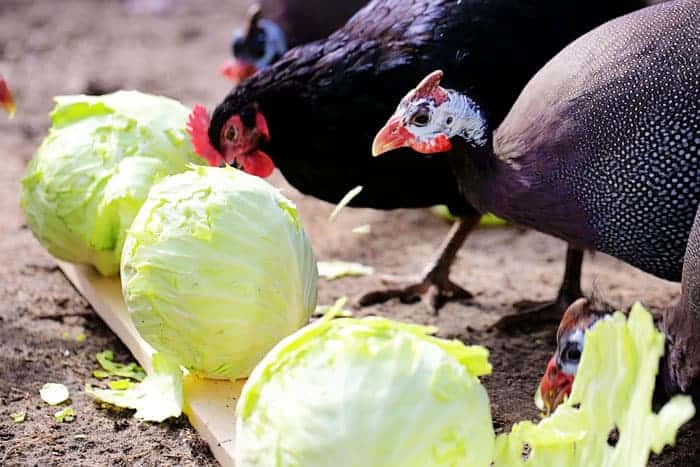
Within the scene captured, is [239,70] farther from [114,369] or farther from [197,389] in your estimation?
[197,389]

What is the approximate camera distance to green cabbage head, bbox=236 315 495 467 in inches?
71.1

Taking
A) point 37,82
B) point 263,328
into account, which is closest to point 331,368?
point 263,328

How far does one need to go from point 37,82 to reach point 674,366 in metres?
4.13

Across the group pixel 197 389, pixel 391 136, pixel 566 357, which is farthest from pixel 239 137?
pixel 566 357

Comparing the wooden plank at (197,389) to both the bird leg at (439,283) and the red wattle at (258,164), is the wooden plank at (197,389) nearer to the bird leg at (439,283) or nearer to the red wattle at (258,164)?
the red wattle at (258,164)

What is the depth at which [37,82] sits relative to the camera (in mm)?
5562

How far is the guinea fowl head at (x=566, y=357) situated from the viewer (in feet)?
7.73

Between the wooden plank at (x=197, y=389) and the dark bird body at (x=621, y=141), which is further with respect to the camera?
the dark bird body at (x=621, y=141)

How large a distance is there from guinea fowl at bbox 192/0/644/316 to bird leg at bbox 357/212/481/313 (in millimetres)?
241

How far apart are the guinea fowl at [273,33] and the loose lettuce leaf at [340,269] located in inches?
61.4

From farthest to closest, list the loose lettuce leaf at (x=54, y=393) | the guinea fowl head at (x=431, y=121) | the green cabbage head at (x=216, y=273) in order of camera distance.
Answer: the guinea fowl head at (x=431, y=121) < the loose lettuce leaf at (x=54, y=393) < the green cabbage head at (x=216, y=273)

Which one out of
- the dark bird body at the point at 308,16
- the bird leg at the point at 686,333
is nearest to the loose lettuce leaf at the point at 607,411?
the bird leg at the point at 686,333

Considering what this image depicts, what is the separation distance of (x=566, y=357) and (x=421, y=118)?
0.78 m

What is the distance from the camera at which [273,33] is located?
205 inches
